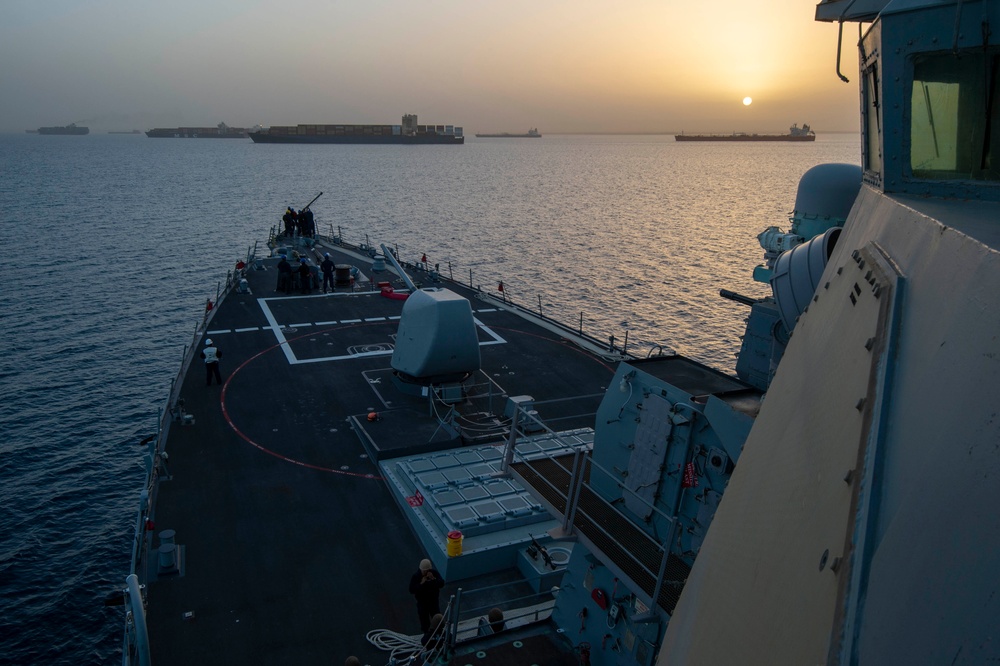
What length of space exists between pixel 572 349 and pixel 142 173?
475ft

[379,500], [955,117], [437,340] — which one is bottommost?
[379,500]

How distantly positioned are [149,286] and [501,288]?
25.2 meters

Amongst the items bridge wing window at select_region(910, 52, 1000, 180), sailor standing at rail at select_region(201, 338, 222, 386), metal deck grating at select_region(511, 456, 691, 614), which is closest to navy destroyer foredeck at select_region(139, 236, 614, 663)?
sailor standing at rail at select_region(201, 338, 222, 386)

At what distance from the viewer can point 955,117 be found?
13.9 ft

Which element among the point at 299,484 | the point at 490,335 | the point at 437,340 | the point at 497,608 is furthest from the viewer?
the point at 490,335

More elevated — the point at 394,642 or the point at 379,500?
the point at 379,500

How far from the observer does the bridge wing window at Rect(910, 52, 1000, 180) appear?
163 inches

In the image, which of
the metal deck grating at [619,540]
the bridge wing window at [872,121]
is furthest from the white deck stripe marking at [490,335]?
the bridge wing window at [872,121]

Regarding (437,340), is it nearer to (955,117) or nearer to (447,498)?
(447,498)

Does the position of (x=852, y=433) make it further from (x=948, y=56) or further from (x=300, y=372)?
(x=300, y=372)

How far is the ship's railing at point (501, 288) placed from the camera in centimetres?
2587

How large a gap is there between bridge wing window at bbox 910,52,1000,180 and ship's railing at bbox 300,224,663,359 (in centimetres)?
1733

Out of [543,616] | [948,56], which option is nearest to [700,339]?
[543,616]

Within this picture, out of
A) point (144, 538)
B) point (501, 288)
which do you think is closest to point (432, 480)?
point (144, 538)
